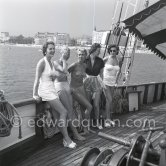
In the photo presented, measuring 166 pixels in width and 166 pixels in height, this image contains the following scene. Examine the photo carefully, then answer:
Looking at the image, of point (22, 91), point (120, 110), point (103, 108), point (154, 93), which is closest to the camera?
point (103, 108)

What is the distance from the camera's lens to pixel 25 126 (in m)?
4.50

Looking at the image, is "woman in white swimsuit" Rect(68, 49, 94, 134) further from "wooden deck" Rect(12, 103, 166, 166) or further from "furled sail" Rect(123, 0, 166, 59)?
"furled sail" Rect(123, 0, 166, 59)

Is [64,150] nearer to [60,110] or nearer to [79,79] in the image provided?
[60,110]

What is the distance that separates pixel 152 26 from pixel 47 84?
294cm

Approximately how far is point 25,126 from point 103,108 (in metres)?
2.11

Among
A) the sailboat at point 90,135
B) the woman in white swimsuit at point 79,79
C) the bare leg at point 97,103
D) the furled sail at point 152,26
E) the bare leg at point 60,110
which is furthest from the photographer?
the bare leg at point 97,103

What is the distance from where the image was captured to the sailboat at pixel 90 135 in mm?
4090

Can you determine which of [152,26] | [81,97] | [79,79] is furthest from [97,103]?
[152,26]

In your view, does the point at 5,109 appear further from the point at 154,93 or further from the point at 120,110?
the point at 154,93

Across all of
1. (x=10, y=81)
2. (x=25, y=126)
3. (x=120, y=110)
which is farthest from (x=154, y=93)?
(x=10, y=81)

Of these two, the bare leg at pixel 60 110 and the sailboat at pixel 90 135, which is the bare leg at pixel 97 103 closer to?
the sailboat at pixel 90 135

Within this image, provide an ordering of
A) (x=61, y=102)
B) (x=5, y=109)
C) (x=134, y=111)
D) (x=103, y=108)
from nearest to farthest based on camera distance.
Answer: (x=5, y=109) < (x=61, y=102) < (x=103, y=108) < (x=134, y=111)

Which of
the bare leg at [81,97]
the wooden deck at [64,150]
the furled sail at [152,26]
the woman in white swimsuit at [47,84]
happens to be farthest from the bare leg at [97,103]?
the furled sail at [152,26]

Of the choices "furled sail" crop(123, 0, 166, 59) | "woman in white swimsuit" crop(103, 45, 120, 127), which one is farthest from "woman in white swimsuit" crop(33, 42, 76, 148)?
"furled sail" crop(123, 0, 166, 59)
